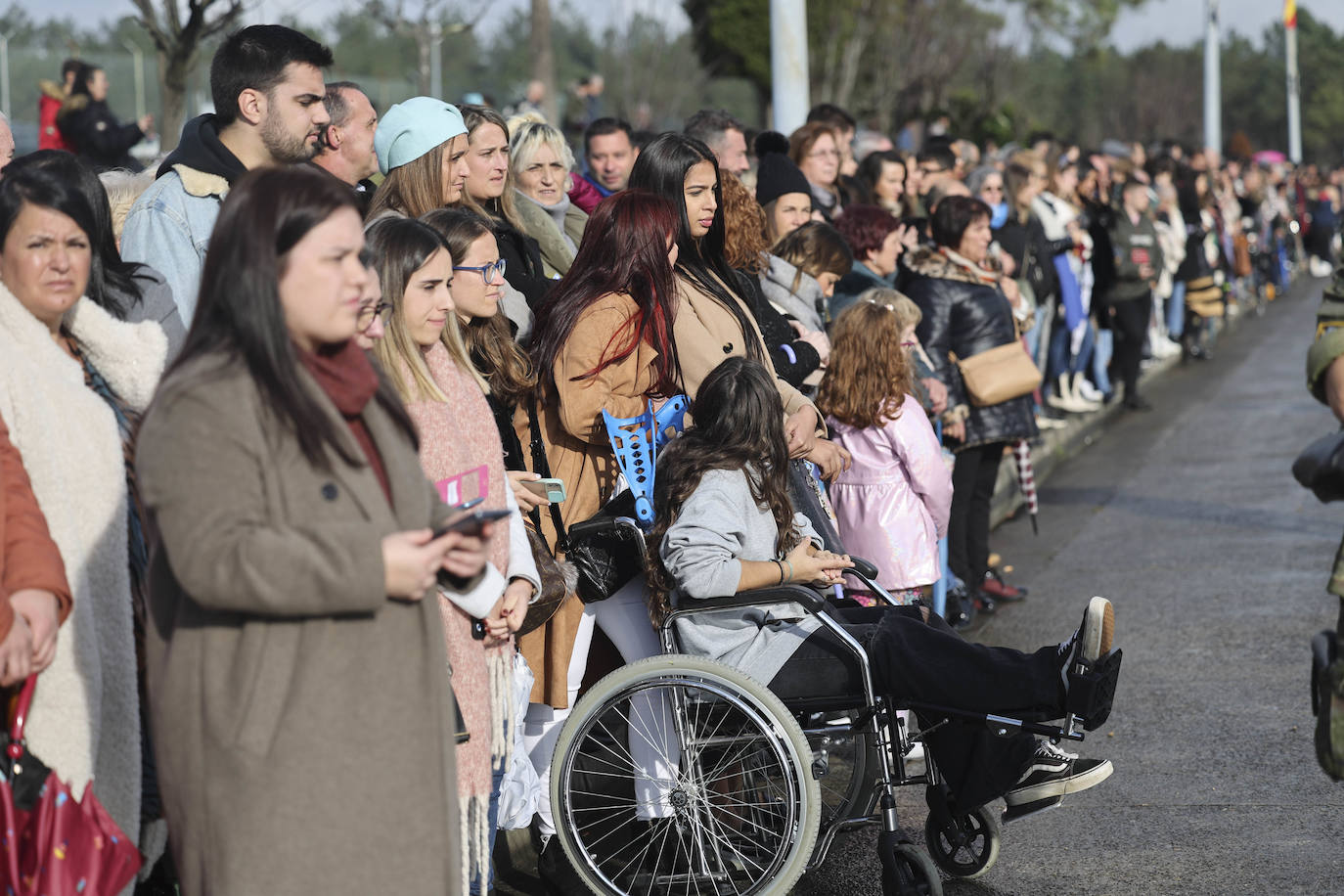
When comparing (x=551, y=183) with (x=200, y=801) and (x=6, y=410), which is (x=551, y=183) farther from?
(x=200, y=801)

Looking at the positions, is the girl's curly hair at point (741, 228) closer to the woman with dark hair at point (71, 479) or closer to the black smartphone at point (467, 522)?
the woman with dark hair at point (71, 479)

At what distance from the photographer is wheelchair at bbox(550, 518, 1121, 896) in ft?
13.6

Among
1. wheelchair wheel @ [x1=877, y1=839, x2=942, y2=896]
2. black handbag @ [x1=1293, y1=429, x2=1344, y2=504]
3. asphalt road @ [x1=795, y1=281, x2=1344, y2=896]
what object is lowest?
asphalt road @ [x1=795, y1=281, x2=1344, y2=896]

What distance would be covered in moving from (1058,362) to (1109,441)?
781mm

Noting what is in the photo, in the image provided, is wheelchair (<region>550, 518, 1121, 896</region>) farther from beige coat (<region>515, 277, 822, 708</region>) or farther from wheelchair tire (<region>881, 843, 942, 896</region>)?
beige coat (<region>515, 277, 822, 708</region>)

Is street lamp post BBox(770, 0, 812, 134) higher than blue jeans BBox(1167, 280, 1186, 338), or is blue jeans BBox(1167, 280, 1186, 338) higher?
street lamp post BBox(770, 0, 812, 134)

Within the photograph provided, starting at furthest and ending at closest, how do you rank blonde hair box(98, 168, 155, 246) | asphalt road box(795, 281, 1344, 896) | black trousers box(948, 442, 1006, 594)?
black trousers box(948, 442, 1006, 594)
blonde hair box(98, 168, 155, 246)
asphalt road box(795, 281, 1344, 896)

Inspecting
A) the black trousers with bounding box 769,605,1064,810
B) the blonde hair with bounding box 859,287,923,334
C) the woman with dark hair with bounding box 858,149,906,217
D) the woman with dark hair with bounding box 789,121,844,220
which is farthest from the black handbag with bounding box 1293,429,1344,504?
the woman with dark hair with bounding box 858,149,906,217

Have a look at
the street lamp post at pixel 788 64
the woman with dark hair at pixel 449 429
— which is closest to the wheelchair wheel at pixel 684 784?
the woman with dark hair at pixel 449 429

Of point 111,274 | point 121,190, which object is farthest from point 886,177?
point 111,274

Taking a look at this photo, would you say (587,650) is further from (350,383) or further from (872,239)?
(872,239)

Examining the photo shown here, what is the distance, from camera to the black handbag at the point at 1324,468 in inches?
129

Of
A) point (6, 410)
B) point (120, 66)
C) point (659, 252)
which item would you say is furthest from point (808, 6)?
point (6, 410)

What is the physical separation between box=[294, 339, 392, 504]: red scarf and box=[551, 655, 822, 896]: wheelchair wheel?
1627mm
